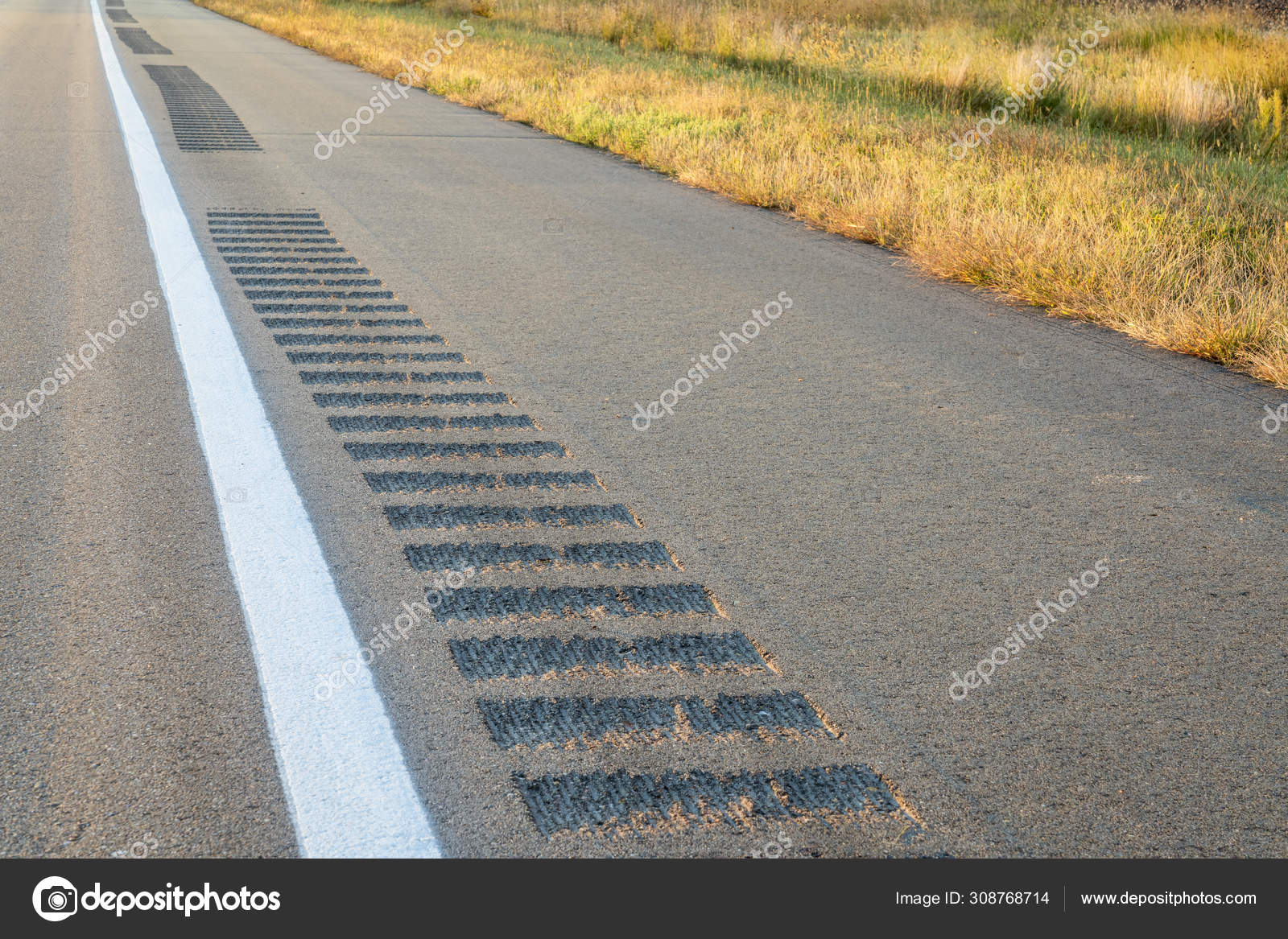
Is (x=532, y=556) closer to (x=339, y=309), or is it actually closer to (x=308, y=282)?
(x=339, y=309)

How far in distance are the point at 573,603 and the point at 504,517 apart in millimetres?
600

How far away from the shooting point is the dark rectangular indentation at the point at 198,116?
11438 millimetres

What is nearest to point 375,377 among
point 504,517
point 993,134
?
point 504,517

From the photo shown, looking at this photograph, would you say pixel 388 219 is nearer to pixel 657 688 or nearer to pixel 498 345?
pixel 498 345

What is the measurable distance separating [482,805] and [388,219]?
662 cm

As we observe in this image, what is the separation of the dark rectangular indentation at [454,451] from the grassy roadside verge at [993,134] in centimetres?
342

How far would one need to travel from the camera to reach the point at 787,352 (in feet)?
18.3

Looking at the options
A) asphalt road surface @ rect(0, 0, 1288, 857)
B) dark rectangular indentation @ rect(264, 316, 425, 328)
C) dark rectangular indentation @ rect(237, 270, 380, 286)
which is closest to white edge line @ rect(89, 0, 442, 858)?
asphalt road surface @ rect(0, 0, 1288, 857)
